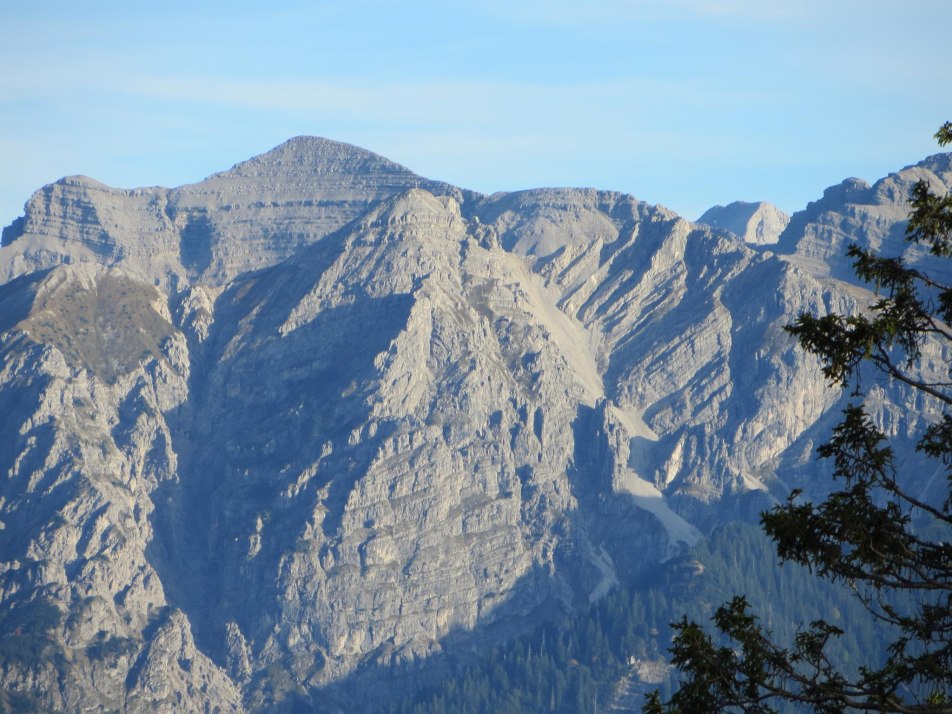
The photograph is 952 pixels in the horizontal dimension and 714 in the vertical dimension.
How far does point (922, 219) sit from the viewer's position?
51.0m

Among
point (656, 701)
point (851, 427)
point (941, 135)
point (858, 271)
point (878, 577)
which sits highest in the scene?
point (941, 135)

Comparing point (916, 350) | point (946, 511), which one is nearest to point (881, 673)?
point (946, 511)

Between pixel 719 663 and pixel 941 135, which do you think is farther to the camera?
pixel 941 135

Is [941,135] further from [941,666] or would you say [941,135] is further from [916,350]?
[941,666]

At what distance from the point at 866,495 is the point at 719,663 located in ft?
21.1

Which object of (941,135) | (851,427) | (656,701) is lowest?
(656,701)

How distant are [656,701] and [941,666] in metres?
8.12

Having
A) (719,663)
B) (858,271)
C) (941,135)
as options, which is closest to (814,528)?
(719,663)

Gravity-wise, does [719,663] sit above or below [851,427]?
below

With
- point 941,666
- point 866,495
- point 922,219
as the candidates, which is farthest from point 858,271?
point 941,666

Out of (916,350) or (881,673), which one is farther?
(916,350)

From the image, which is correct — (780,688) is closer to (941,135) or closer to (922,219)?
(922,219)

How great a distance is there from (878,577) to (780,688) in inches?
161

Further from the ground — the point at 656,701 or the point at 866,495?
the point at 866,495
